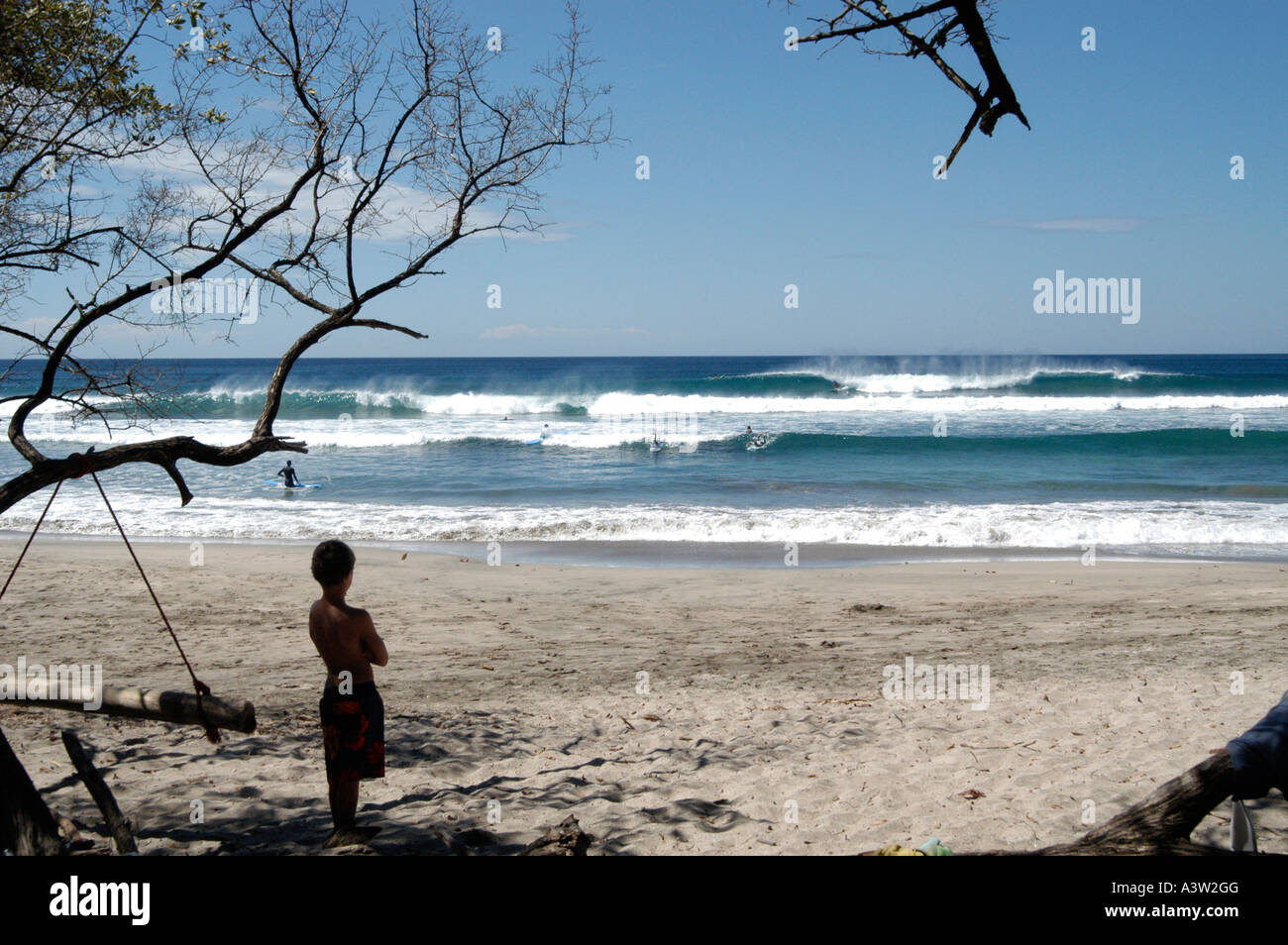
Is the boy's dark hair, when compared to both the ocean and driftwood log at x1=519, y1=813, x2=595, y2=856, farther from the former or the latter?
the ocean

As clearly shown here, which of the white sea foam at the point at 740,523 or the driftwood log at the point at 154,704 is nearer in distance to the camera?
A: the driftwood log at the point at 154,704

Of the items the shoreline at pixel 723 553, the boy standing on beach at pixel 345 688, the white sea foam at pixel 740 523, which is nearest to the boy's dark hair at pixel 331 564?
the boy standing on beach at pixel 345 688

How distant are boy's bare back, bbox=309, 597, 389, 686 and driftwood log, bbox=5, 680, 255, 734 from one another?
0.42 meters

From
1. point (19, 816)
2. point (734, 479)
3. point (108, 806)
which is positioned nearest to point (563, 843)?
point (108, 806)

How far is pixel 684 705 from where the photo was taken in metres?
6.55

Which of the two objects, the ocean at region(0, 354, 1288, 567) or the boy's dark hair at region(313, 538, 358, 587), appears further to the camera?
the ocean at region(0, 354, 1288, 567)

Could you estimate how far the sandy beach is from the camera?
4.49m

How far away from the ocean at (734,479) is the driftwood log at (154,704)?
162 centimetres

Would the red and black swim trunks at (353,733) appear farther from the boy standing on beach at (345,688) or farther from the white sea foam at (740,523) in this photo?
the white sea foam at (740,523)

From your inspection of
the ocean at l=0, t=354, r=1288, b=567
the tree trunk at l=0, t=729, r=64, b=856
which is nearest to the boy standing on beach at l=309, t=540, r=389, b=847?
the tree trunk at l=0, t=729, r=64, b=856

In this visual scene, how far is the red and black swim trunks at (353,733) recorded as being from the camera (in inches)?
151

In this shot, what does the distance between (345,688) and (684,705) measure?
3.27 m

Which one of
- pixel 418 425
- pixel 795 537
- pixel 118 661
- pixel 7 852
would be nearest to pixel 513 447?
pixel 418 425

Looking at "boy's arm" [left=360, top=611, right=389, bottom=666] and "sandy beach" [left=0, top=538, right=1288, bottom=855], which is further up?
"boy's arm" [left=360, top=611, right=389, bottom=666]
